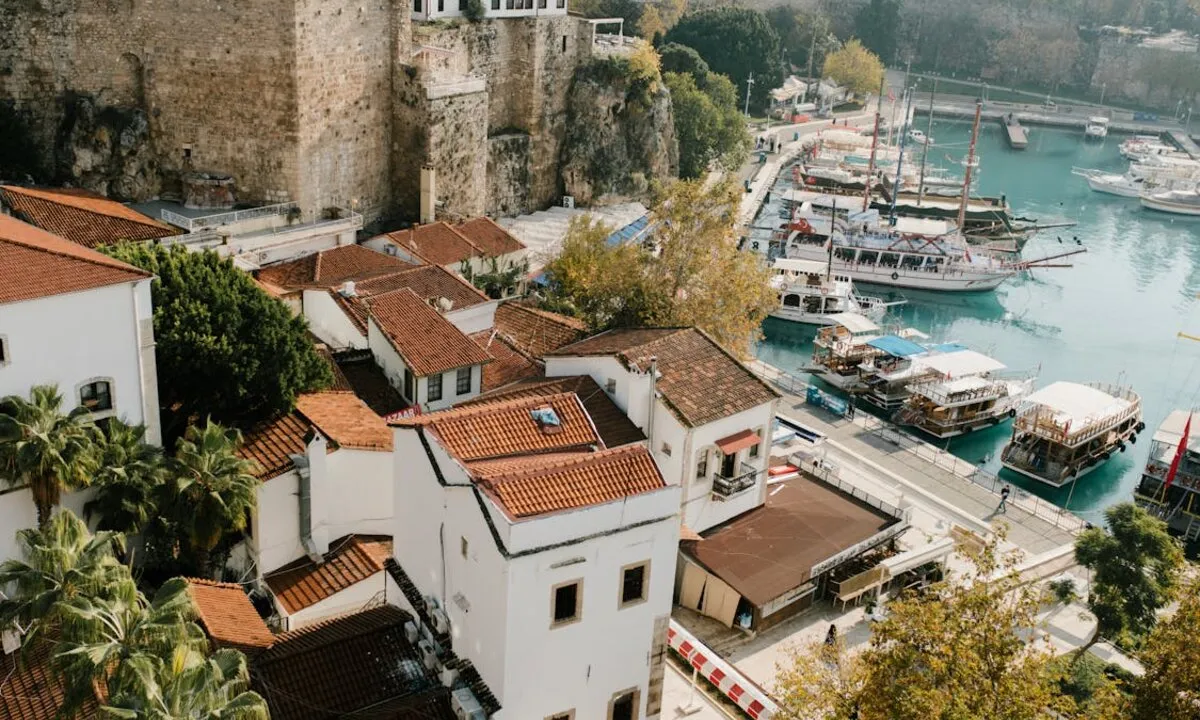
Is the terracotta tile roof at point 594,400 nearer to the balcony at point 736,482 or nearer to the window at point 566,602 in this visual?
the balcony at point 736,482

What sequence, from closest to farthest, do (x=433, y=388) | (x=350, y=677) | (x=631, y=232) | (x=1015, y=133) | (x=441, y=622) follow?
(x=350, y=677)
(x=441, y=622)
(x=433, y=388)
(x=631, y=232)
(x=1015, y=133)

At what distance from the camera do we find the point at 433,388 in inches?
1234

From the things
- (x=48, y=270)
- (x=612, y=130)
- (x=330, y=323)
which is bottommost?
(x=330, y=323)

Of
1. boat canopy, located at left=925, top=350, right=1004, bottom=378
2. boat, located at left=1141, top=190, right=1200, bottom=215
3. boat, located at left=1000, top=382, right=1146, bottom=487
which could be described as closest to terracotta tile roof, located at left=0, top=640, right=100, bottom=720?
boat, located at left=1000, top=382, right=1146, bottom=487

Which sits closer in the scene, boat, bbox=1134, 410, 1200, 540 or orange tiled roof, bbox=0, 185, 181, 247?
orange tiled roof, bbox=0, 185, 181, 247

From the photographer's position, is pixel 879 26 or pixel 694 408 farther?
pixel 879 26

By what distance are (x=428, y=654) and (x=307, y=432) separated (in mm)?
6858

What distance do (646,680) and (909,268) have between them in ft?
173

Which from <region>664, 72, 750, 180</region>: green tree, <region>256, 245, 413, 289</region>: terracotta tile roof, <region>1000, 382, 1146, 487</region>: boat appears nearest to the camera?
<region>256, 245, 413, 289</region>: terracotta tile roof

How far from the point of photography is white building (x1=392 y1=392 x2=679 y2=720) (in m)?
19.1

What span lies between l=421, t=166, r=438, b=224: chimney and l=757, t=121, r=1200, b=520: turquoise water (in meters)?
19.5

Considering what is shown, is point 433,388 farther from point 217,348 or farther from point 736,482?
point 736,482

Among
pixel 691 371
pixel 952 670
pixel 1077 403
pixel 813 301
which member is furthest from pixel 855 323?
pixel 952 670

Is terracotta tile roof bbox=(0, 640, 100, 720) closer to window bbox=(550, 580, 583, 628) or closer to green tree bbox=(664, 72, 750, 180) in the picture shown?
window bbox=(550, 580, 583, 628)
